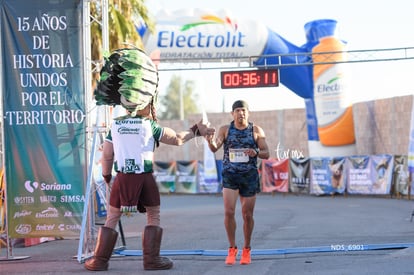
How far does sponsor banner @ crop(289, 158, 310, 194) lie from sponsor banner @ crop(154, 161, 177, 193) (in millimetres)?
5232

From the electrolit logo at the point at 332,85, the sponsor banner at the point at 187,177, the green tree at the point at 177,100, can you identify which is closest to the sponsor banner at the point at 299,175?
the electrolit logo at the point at 332,85

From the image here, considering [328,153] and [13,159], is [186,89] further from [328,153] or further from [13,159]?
[13,159]

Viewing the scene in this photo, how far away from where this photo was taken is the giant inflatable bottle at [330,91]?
87.1ft

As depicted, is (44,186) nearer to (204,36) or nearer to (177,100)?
(204,36)

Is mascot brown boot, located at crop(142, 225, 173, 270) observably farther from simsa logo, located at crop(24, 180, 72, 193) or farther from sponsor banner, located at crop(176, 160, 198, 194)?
sponsor banner, located at crop(176, 160, 198, 194)

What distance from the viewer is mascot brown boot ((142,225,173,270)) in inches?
357

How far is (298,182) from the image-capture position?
28.3 metres

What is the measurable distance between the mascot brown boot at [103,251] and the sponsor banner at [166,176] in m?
22.6

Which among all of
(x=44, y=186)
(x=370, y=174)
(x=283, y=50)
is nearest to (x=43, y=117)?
(x=44, y=186)

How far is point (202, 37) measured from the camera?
83.4 ft

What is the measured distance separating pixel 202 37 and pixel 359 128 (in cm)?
666

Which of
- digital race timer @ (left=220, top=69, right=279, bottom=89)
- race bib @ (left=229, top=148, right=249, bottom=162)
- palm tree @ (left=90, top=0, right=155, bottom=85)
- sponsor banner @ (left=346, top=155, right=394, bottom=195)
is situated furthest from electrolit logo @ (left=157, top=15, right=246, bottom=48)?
race bib @ (left=229, top=148, right=249, bottom=162)

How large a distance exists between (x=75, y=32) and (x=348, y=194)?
1725 cm

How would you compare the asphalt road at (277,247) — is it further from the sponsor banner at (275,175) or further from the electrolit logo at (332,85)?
the sponsor banner at (275,175)
